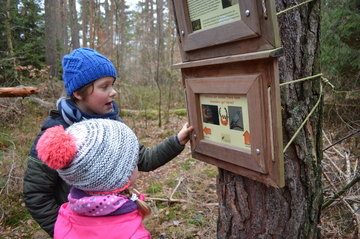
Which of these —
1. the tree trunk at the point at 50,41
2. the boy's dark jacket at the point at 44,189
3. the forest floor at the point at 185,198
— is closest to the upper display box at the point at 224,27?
the boy's dark jacket at the point at 44,189

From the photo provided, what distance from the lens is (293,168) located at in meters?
1.46

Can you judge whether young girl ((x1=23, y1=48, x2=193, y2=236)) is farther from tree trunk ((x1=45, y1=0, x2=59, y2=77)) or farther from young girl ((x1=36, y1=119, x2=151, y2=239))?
tree trunk ((x1=45, y1=0, x2=59, y2=77))

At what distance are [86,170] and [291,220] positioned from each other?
122cm

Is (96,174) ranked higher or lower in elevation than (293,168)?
higher

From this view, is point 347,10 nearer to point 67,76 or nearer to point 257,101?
point 257,101

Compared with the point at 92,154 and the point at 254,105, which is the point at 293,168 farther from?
the point at 92,154

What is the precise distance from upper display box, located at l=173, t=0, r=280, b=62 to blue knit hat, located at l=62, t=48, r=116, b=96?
550 millimetres

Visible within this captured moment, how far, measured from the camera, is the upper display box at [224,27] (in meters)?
1.12

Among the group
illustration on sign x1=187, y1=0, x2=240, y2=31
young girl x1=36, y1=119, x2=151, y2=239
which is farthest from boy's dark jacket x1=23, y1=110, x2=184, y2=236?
illustration on sign x1=187, y1=0, x2=240, y2=31

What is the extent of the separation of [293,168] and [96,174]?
1090 millimetres

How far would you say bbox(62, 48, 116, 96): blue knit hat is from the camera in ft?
5.23

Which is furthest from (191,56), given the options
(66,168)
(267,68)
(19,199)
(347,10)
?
(347,10)

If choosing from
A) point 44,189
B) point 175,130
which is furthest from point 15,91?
point 175,130

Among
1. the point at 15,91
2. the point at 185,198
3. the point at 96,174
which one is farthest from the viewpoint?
the point at 15,91
